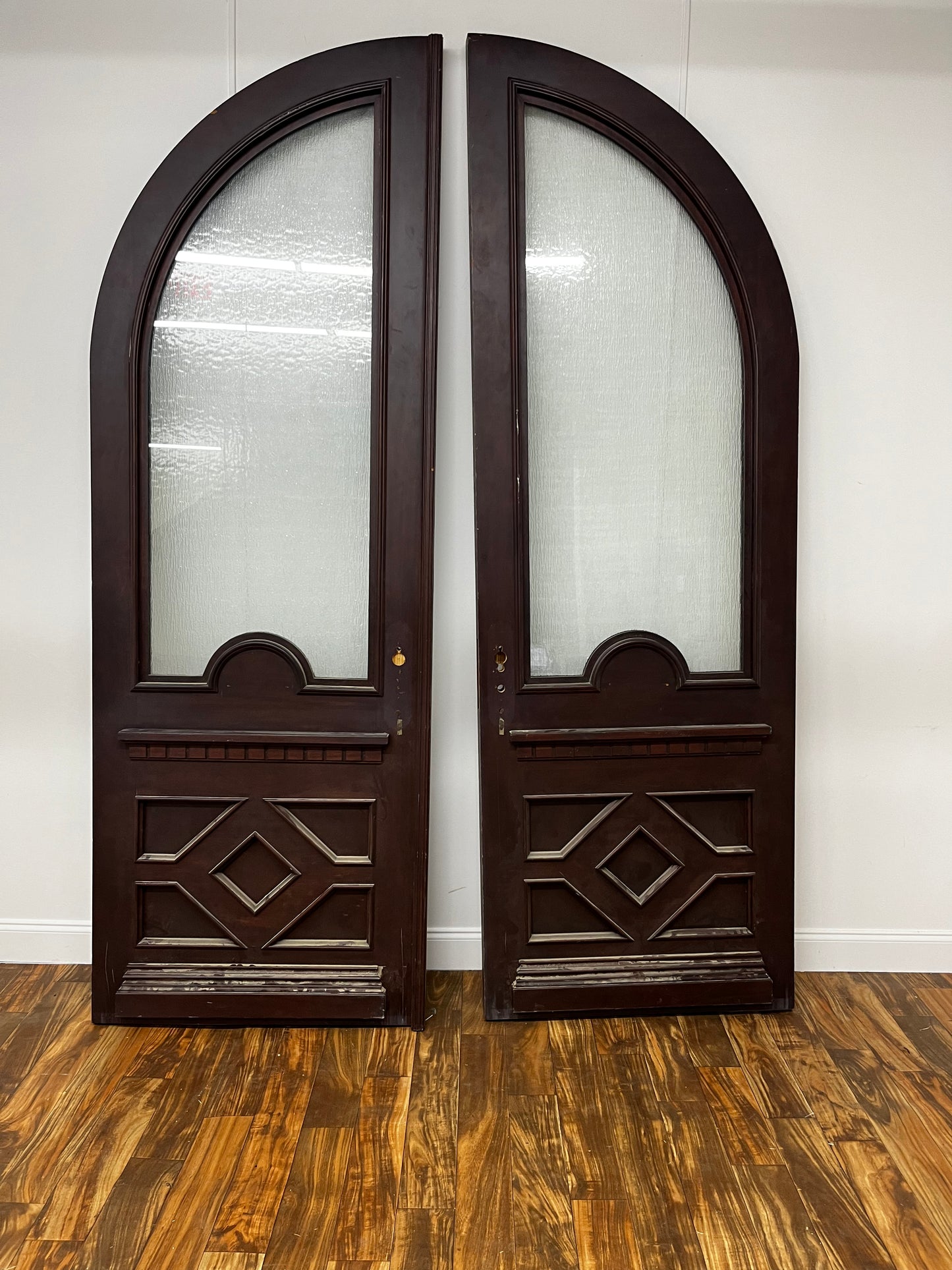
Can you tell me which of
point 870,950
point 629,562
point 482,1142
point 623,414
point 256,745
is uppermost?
point 623,414

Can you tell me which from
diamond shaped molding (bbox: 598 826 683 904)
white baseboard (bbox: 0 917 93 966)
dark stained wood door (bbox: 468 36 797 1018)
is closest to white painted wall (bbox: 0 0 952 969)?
white baseboard (bbox: 0 917 93 966)

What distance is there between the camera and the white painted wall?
8.55ft

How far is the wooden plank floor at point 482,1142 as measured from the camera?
5.67ft

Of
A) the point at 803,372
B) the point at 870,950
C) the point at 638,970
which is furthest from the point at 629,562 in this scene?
the point at 870,950

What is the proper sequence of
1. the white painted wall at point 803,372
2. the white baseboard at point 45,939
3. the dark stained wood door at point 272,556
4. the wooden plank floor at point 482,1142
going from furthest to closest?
the white baseboard at point 45,939
the white painted wall at point 803,372
the dark stained wood door at point 272,556
the wooden plank floor at point 482,1142

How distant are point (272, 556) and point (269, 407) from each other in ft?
1.33

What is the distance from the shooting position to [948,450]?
2.75 meters

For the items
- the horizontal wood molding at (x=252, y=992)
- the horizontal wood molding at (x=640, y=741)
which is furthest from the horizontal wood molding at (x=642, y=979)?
the horizontal wood molding at (x=640, y=741)

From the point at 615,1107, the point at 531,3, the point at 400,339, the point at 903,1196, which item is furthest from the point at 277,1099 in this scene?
the point at 531,3

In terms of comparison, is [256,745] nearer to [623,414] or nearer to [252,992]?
[252,992]

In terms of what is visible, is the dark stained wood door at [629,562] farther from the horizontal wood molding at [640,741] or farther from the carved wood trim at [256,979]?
the carved wood trim at [256,979]

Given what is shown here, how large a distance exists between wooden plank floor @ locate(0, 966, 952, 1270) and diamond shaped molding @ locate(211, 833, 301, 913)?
360 mm

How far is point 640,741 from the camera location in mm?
2584

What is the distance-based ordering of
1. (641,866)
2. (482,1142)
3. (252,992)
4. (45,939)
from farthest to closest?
(45,939) → (641,866) → (252,992) → (482,1142)
